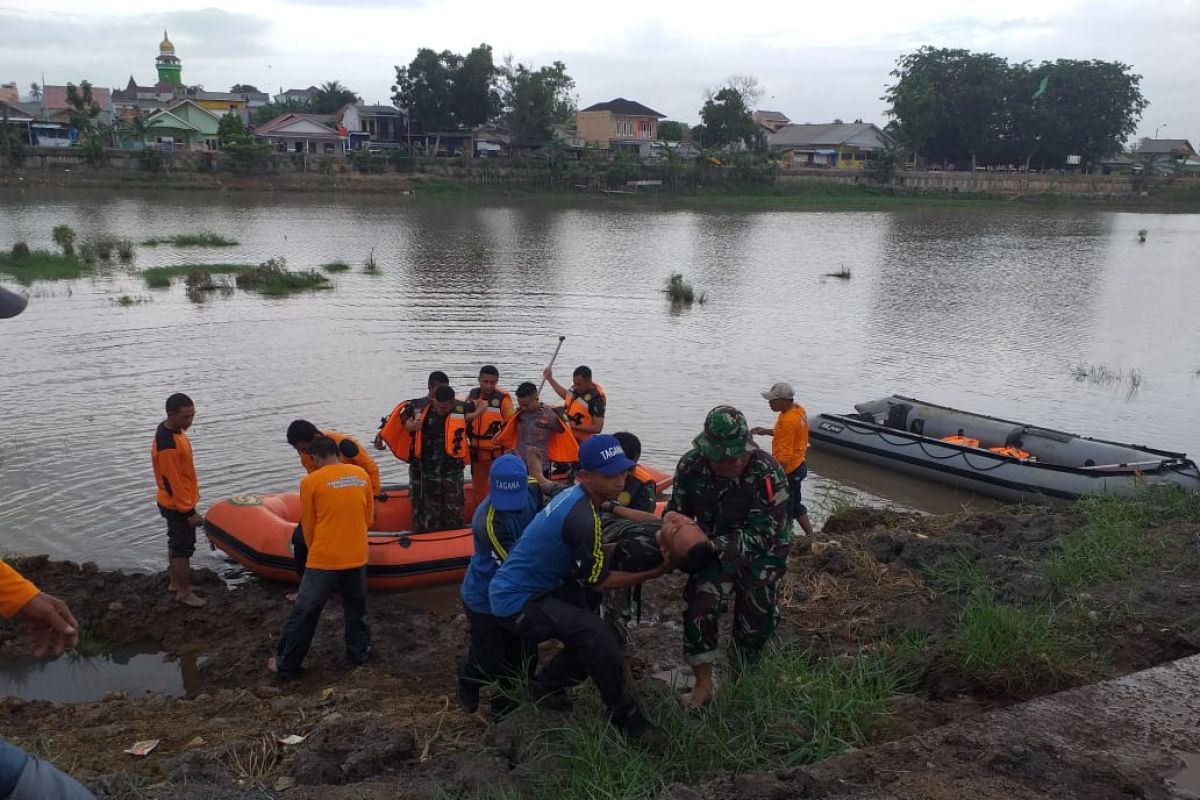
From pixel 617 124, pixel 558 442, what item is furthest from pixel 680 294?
pixel 617 124

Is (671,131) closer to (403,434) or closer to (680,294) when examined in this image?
(680,294)

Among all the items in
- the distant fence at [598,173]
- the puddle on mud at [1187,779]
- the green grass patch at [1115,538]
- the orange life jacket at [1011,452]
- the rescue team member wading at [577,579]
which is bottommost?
the orange life jacket at [1011,452]

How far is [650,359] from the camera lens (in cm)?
1588

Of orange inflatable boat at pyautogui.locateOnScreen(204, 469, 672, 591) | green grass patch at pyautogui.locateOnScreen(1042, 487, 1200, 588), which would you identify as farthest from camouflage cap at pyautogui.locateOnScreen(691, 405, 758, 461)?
orange inflatable boat at pyautogui.locateOnScreen(204, 469, 672, 591)

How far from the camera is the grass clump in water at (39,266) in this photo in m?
20.5

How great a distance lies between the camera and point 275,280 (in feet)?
68.8

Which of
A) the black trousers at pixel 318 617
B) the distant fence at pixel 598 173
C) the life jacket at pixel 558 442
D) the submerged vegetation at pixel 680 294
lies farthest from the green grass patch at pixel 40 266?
the distant fence at pixel 598 173

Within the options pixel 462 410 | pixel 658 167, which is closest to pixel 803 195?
pixel 658 167

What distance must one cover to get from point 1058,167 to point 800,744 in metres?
77.2

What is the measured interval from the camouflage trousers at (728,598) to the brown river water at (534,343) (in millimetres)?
5353

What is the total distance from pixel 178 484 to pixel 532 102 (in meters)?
58.1

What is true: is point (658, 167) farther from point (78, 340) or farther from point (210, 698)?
point (210, 698)

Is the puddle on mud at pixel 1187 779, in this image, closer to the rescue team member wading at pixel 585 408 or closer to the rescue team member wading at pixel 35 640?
the rescue team member wading at pixel 35 640

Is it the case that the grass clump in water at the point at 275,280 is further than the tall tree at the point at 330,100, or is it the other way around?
the tall tree at the point at 330,100
